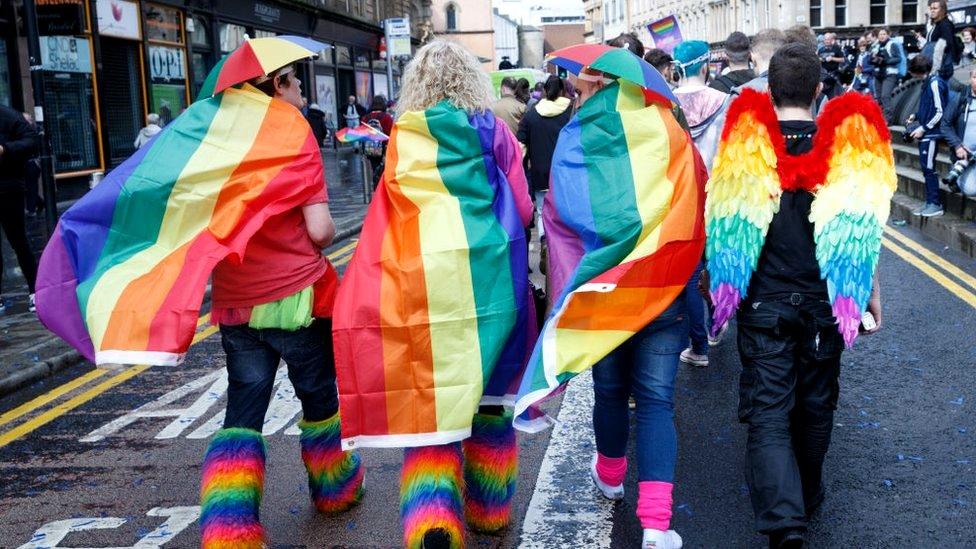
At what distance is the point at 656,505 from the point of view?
13.3 feet

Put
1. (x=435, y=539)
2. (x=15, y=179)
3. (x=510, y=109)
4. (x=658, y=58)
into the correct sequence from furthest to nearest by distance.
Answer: (x=510, y=109), (x=15, y=179), (x=658, y=58), (x=435, y=539)

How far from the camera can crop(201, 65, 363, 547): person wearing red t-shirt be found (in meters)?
3.99

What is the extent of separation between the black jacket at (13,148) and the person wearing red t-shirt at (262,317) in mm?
6121

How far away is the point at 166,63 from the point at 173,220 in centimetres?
2004

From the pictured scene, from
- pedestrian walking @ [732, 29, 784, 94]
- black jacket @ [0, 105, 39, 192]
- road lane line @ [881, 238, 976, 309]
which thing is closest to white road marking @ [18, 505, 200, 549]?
pedestrian walking @ [732, 29, 784, 94]

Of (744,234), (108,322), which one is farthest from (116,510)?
(744,234)

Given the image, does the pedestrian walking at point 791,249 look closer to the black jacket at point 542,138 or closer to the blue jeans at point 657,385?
the blue jeans at point 657,385

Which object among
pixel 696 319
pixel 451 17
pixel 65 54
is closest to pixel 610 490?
pixel 696 319

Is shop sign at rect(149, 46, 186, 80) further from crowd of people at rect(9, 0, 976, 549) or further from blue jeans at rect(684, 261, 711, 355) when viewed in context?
crowd of people at rect(9, 0, 976, 549)

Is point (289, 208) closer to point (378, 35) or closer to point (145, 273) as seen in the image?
point (145, 273)

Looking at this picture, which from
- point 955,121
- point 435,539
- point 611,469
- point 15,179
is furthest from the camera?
point 955,121

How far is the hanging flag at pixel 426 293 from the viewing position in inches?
150

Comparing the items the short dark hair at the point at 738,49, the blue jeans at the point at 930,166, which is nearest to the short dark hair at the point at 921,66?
the blue jeans at the point at 930,166

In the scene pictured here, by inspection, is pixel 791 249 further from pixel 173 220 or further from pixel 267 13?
pixel 267 13
